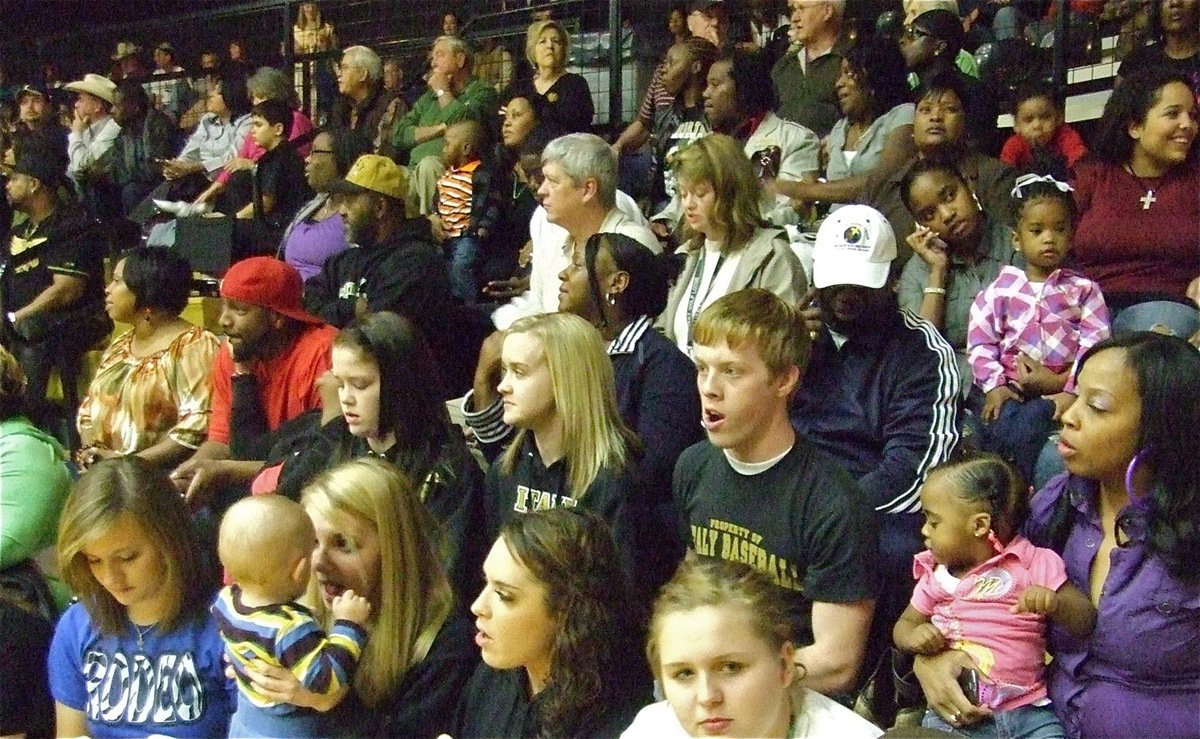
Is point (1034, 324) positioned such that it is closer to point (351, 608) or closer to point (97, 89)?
point (351, 608)

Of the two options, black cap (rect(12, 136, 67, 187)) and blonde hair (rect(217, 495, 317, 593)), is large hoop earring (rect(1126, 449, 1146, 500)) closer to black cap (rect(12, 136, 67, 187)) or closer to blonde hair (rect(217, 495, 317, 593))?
blonde hair (rect(217, 495, 317, 593))

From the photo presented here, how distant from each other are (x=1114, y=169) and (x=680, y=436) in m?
1.88

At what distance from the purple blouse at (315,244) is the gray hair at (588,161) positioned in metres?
1.58

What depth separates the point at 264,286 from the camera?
4.59 meters

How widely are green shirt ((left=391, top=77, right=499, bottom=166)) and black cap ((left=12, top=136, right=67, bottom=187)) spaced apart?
1859mm

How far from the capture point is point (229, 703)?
9.98 feet

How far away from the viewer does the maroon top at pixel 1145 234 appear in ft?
14.3

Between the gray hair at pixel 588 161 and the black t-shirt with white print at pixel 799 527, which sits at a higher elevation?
the gray hair at pixel 588 161

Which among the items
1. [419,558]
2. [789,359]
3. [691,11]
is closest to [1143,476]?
[789,359]

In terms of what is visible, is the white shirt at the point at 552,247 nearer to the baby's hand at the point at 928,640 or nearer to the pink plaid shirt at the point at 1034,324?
the pink plaid shirt at the point at 1034,324

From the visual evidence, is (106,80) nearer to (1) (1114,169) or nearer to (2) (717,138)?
(2) (717,138)

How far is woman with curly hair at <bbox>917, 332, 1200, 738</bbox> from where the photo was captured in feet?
8.66

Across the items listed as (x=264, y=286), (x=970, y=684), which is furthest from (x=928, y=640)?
(x=264, y=286)

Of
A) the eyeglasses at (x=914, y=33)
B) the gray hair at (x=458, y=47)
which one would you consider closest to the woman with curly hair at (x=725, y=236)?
the eyeglasses at (x=914, y=33)
